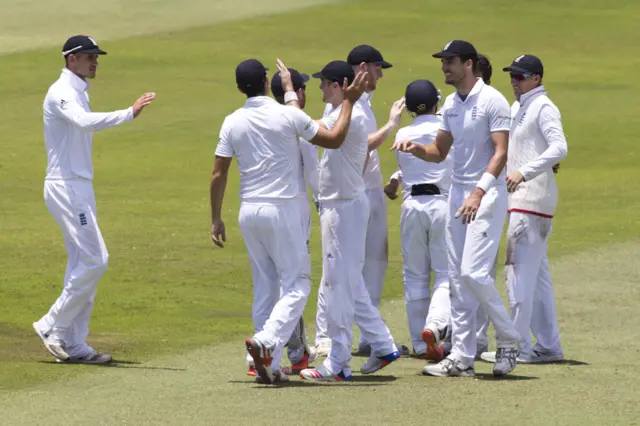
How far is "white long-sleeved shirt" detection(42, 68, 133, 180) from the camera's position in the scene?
11891 millimetres

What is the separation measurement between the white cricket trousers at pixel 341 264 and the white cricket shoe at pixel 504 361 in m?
1.09

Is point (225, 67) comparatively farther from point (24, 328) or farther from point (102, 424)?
point (102, 424)

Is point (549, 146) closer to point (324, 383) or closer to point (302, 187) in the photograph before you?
point (302, 187)

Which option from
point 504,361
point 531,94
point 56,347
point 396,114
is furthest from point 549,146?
point 56,347

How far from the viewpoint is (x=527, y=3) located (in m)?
42.5

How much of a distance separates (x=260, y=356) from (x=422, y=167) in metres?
2.85

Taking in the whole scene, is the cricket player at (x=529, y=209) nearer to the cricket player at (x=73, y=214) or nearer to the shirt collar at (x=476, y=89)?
the shirt collar at (x=476, y=89)

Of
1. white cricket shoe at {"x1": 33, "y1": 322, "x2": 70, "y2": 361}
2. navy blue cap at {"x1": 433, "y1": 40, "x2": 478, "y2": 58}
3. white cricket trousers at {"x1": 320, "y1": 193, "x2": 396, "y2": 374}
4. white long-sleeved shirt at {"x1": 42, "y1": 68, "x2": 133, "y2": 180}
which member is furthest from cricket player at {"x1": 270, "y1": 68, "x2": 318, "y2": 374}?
white cricket shoe at {"x1": 33, "y1": 322, "x2": 70, "y2": 361}

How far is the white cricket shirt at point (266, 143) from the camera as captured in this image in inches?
422

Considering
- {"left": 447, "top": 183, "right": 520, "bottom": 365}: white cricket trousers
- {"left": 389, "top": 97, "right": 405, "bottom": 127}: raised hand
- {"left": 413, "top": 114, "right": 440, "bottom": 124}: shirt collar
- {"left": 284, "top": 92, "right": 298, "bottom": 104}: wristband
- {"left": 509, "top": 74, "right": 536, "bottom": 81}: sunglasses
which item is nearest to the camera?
{"left": 447, "top": 183, "right": 520, "bottom": 365}: white cricket trousers

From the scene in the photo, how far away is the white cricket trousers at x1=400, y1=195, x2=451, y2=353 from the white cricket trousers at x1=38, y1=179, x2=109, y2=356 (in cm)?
257

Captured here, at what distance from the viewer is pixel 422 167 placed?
12.6 m

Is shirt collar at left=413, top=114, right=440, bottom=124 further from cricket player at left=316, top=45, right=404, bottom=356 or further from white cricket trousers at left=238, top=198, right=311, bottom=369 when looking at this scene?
white cricket trousers at left=238, top=198, right=311, bottom=369

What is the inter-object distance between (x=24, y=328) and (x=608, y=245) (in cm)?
807
